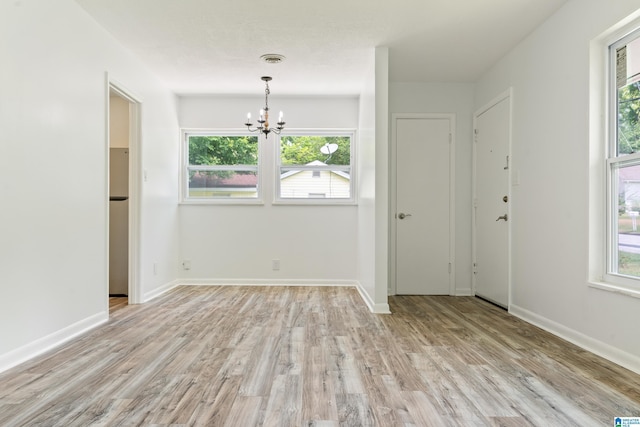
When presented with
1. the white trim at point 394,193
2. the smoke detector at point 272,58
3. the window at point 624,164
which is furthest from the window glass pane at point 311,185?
the window at point 624,164

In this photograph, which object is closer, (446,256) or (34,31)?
(34,31)

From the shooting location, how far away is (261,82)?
16.8ft

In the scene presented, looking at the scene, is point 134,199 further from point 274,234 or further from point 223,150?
point 274,234

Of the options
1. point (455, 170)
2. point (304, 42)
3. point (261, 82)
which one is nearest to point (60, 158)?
point (304, 42)

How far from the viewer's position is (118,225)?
16.2 ft

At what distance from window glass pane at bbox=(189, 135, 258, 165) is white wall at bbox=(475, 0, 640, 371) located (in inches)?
133

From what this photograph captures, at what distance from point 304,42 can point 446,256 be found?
2889 mm

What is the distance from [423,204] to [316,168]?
164 cm

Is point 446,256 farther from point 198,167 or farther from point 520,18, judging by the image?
point 198,167

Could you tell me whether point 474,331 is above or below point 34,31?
below

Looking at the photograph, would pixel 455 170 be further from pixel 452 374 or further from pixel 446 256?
pixel 452 374

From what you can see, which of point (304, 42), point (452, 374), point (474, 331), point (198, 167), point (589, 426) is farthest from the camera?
point (198, 167)

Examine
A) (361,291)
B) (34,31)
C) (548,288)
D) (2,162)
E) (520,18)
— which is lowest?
(361,291)

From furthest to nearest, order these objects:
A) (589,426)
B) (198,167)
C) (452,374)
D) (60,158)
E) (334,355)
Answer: (198,167)
(60,158)
(334,355)
(452,374)
(589,426)
